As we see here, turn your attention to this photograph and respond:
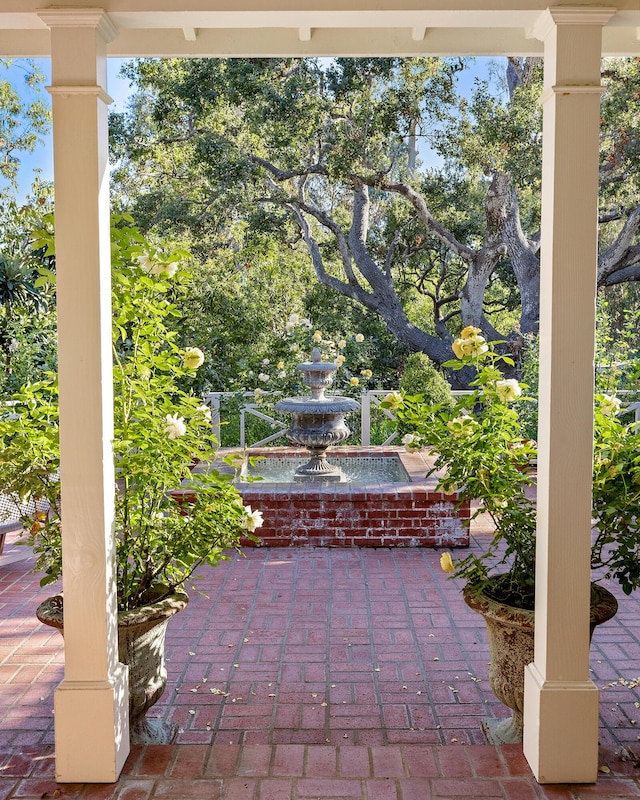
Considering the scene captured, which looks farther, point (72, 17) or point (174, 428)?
point (174, 428)

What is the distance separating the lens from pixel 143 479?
3.11m

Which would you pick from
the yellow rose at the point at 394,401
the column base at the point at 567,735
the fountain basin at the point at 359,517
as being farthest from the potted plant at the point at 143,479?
the fountain basin at the point at 359,517

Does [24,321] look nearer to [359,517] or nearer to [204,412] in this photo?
[359,517]

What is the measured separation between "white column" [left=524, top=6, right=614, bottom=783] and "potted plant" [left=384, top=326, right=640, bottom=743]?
225 mm

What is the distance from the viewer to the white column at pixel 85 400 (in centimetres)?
264

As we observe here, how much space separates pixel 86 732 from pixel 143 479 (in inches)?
35.8

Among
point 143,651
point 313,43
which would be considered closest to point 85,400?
point 143,651

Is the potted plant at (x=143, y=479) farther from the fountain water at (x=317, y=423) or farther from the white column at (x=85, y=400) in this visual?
the fountain water at (x=317, y=423)

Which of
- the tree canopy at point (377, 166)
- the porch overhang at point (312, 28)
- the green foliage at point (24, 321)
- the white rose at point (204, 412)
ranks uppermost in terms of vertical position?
the tree canopy at point (377, 166)

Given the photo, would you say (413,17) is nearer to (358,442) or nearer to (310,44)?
(310,44)

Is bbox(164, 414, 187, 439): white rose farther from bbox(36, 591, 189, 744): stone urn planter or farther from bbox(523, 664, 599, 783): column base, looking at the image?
bbox(523, 664, 599, 783): column base

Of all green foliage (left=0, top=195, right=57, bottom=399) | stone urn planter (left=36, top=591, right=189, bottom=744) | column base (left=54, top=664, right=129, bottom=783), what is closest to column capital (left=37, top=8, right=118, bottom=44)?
stone urn planter (left=36, top=591, right=189, bottom=744)

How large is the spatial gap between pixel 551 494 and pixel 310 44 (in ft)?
6.72

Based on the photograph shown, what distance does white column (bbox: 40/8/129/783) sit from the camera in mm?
2641
